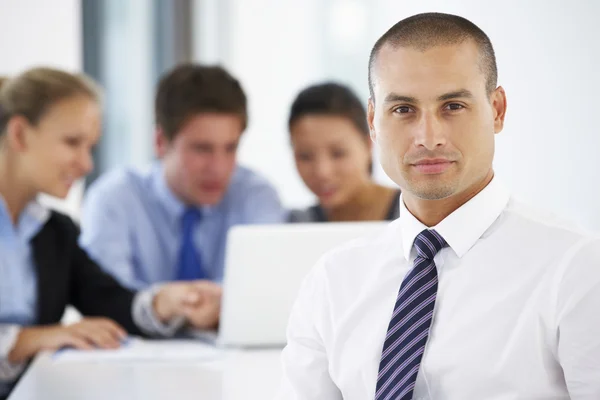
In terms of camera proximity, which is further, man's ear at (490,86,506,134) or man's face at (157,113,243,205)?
man's face at (157,113,243,205)

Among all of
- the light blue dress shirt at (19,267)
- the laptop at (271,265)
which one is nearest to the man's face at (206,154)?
the light blue dress shirt at (19,267)

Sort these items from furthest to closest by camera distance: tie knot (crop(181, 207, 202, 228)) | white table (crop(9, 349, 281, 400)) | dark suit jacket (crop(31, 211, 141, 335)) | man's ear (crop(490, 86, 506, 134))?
tie knot (crop(181, 207, 202, 228)), dark suit jacket (crop(31, 211, 141, 335)), white table (crop(9, 349, 281, 400)), man's ear (crop(490, 86, 506, 134))

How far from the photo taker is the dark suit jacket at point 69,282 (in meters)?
2.16

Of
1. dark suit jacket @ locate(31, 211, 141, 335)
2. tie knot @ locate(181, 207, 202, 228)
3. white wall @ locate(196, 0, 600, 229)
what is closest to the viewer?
white wall @ locate(196, 0, 600, 229)

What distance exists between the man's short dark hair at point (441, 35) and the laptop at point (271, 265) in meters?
0.82

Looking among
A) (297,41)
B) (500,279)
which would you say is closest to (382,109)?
(500,279)

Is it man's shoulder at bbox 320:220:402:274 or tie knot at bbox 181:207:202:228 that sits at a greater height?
man's shoulder at bbox 320:220:402:274

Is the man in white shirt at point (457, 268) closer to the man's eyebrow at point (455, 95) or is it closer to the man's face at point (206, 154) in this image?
the man's eyebrow at point (455, 95)

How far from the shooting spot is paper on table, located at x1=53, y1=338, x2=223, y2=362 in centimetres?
186

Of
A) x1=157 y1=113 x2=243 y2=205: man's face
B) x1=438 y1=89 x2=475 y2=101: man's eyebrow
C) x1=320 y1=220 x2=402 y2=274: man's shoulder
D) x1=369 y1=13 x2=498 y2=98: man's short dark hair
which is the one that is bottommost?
x1=157 y1=113 x2=243 y2=205: man's face

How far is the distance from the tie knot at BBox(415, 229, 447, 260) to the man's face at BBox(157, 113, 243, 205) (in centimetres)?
136

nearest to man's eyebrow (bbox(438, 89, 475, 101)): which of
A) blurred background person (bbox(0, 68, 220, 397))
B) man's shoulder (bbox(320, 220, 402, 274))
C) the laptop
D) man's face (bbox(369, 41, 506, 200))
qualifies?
man's face (bbox(369, 41, 506, 200))

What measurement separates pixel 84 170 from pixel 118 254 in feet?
0.98

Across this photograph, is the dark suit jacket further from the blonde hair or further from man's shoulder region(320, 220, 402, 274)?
man's shoulder region(320, 220, 402, 274)
